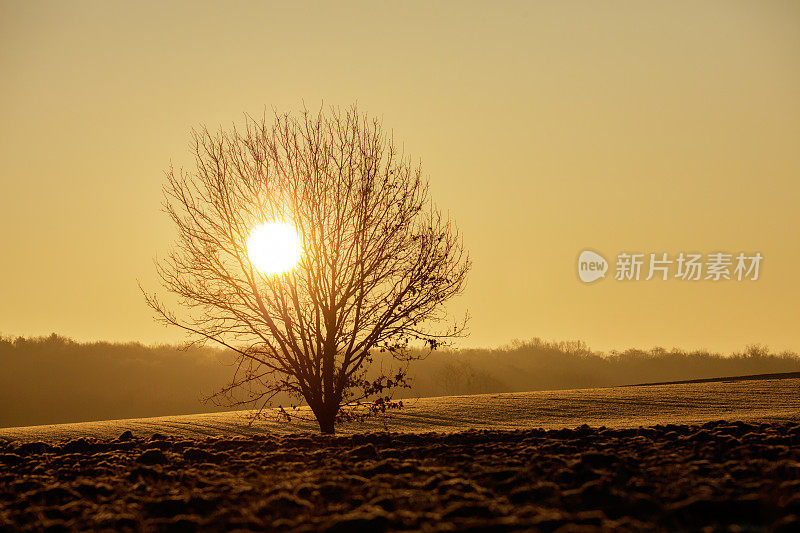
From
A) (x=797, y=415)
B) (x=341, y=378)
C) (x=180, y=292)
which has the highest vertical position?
(x=180, y=292)

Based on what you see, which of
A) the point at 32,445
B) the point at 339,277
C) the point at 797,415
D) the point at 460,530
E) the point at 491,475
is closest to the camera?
the point at 460,530

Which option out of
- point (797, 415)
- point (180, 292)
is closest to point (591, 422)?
point (797, 415)

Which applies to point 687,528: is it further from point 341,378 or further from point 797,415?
point 797,415

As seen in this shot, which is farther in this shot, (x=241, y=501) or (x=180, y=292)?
(x=180, y=292)

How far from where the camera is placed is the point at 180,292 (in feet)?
50.4

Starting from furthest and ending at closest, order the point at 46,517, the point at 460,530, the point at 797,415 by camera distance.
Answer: the point at 797,415, the point at 46,517, the point at 460,530

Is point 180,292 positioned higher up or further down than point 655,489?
higher up

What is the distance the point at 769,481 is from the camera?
6988mm

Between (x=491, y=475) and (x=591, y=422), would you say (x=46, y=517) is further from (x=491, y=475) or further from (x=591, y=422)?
(x=591, y=422)

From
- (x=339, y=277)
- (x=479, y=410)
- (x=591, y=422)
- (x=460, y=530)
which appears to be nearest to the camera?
(x=460, y=530)

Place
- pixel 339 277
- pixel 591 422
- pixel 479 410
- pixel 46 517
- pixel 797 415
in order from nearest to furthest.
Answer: pixel 46 517, pixel 339 277, pixel 797 415, pixel 591 422, pixel 479 410

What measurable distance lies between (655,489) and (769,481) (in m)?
1.10

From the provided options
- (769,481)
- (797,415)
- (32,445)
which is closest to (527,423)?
(797,415)

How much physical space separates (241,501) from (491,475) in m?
2.61
